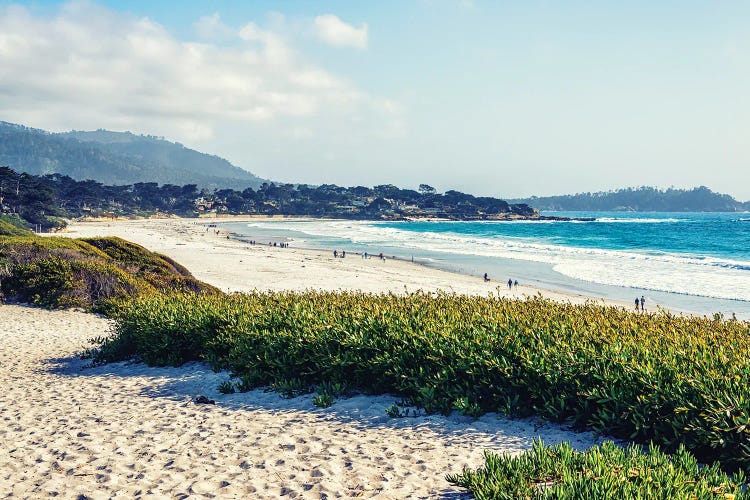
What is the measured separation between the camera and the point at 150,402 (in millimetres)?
8453

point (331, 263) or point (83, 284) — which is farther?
point (331, 263)

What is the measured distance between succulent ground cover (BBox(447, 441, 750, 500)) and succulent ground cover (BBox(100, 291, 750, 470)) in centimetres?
84

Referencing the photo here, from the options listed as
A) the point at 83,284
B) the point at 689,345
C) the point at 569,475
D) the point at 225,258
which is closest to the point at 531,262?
the point at 225,258

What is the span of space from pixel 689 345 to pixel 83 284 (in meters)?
18.0

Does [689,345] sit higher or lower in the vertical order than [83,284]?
higher

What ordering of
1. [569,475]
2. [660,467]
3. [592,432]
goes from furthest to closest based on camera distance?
[592,432]
[660,467]
[569,475]

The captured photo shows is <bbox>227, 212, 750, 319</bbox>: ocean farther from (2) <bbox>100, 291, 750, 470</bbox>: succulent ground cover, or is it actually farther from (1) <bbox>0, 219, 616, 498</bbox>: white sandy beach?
(1) <bbox>0, 219, 616, 498</bbox>: white sandy beach

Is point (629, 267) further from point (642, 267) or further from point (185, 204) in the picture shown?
point (185, 204)

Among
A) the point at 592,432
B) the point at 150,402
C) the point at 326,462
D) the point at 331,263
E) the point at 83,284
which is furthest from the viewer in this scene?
the point at 331,263

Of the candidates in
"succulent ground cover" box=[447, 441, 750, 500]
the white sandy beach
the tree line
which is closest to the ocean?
the white sandy beach

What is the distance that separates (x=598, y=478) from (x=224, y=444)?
424 centimetres

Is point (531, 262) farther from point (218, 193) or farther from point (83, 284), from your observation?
point (218, 193)

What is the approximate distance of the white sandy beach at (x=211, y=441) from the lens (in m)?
5.41

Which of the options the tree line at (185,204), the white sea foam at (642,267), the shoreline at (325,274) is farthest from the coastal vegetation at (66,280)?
the tree line at (185,204)
